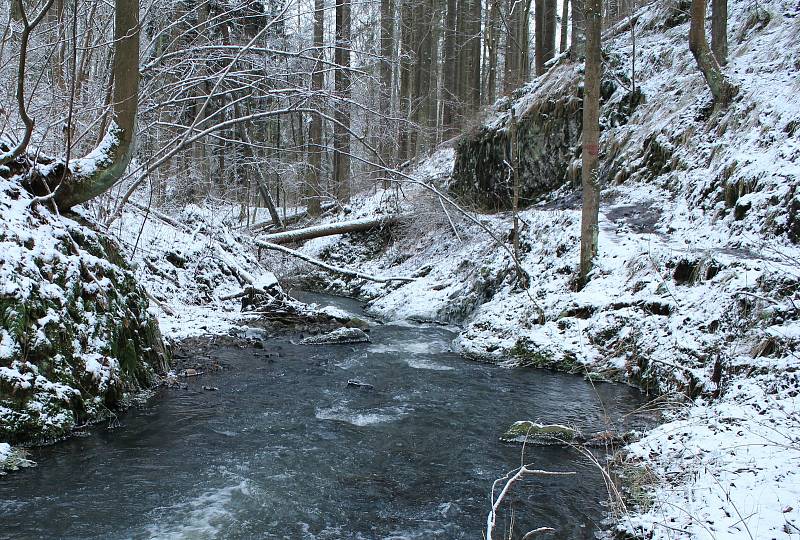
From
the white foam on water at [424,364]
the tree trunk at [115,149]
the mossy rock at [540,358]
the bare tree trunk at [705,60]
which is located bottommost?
the white foam on water at [424,364]

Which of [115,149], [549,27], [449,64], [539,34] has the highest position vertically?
[449,64]

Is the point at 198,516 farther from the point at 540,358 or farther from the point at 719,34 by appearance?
the point at 719,34

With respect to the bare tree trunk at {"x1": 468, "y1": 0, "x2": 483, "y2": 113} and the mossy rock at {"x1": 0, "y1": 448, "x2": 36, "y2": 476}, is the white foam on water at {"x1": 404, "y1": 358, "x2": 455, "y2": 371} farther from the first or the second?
the bare tree trunk at {"x1": 468, "y1": 0, "x2": 483, "y2": 113}

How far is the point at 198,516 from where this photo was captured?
14.9 feet

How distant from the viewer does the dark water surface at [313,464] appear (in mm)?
4504

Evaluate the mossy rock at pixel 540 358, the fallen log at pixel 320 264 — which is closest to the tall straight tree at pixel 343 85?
the fallen log at pixel 320 264

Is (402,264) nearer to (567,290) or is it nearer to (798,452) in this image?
(567,290)

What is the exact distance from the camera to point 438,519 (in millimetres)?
4707

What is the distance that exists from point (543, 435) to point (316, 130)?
50.0ft

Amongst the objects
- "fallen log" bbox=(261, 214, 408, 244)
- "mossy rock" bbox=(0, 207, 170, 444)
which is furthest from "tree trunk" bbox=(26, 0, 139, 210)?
"fallen log" bbox=(261, 214, 408, 244)

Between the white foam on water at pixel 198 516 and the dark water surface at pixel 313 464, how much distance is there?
2 centimetres

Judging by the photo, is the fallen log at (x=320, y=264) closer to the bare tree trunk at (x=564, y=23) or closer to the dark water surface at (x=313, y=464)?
the dark water surface at (x=313, y=464)

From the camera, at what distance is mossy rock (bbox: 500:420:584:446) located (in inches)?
243

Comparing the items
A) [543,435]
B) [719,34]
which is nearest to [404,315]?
[543,435]
